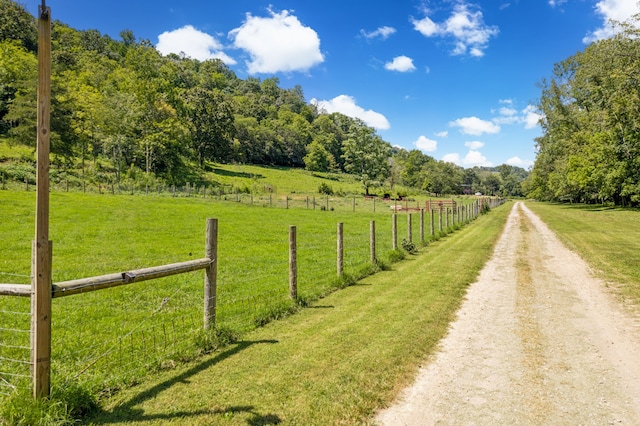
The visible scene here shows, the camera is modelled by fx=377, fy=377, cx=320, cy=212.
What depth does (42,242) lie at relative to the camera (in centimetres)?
339

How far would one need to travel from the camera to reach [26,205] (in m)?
21.6

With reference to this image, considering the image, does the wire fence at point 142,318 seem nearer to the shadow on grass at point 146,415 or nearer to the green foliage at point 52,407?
the green foliage at point 52,407

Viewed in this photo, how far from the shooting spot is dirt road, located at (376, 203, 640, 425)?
3607 mm

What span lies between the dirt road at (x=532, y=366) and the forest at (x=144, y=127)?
42.8m

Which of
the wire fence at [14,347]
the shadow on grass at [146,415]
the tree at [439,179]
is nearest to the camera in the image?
the shadow on grass at [146,415]

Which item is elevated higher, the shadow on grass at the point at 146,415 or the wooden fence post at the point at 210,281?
the wooden fence post at the point at 210,281

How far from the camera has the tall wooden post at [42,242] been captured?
10.6 ft

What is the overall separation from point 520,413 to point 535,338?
2.43m

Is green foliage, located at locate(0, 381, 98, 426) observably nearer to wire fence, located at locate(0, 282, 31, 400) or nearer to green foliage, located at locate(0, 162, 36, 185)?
wire fence, located at locate(0, 282, 31, 400)

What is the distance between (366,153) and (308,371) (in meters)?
85.8

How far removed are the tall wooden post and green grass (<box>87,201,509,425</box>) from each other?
704mm

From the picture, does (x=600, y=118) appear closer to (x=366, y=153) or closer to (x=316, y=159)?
(x=366, y=153)

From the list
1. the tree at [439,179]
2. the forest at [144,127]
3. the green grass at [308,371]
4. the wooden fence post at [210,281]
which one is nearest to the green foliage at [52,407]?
the green grass at [308,371]

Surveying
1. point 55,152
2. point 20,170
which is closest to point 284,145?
point 55,152
